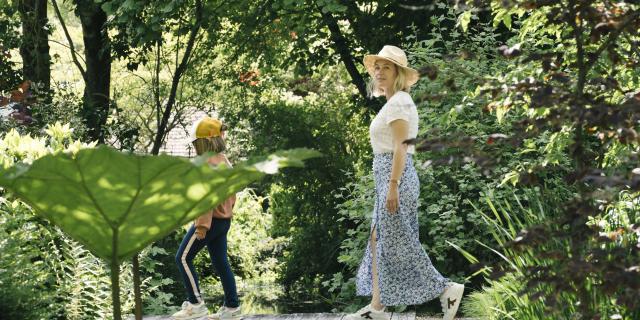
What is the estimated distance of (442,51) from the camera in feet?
34.4

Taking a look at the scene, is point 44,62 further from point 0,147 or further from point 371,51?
point 0,147

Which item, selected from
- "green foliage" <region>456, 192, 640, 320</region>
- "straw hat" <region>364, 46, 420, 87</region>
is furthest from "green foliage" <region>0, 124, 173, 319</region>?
"green foliage" <region>456, 192, 640, 320</region>

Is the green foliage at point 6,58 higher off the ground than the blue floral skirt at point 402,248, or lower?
higher

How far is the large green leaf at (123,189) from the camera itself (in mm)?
1968

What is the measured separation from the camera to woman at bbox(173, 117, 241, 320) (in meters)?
6.22

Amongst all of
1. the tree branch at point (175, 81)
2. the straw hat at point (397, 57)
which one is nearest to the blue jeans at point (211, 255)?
the straw hat at point (397, 57)

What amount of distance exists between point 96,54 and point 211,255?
8.11m

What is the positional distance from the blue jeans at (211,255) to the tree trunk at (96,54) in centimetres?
690

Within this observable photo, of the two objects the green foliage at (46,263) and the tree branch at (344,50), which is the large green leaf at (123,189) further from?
the tree branch at (344,50)

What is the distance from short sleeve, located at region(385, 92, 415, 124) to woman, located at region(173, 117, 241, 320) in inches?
44.4

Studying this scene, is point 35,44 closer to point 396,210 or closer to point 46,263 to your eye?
point 46,263

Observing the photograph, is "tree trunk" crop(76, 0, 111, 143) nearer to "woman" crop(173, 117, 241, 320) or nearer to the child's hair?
"woman" crop(173, 117, 241, 320)

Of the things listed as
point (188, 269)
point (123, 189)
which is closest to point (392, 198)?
point (188, 269)

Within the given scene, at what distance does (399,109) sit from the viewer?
577 centimetres
